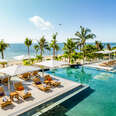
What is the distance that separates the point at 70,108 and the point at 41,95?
2567 millimetres

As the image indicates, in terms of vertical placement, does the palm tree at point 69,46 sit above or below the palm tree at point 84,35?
below

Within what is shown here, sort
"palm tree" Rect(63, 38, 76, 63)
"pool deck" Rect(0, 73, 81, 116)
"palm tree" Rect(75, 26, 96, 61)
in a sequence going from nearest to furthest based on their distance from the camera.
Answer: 1. "pool deck" Rect(0, 73, 81, 116)
2. "palm tree" Rect(63, 38, 76, 63)
3. "palm tree" Rect(75, 26, 96, 61)

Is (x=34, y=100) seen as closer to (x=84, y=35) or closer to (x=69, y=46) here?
(x=69, y=46)

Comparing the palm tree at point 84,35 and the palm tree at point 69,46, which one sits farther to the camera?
the palm tree at point 84,35

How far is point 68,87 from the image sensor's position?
10.2 meters

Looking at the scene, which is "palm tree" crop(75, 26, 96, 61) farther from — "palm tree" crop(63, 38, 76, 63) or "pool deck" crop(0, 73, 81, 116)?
"pool deck" crop(0, 73, 81, 116)

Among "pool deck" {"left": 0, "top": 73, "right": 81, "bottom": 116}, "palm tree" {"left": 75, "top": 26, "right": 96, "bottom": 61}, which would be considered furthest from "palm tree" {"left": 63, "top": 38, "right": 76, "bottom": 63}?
"pool deck" {"left": 0, "top": 73, "right": 81, "bottom": 116}

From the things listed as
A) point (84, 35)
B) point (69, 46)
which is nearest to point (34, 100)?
point (69, 46)

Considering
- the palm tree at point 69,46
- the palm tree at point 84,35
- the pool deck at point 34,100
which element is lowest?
the pool deck at point 34,100

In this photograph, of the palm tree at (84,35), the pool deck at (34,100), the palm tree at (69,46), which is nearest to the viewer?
the pool deck at (34,100)

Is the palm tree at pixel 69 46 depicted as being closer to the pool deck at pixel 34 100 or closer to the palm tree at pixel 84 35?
the palm tree at pixel 84 35

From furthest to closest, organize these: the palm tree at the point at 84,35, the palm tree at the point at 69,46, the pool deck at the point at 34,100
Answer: the palm tree at the point at 84,35 < the palm tree at the point at 69,46 < the pool deck at the point at 34,100

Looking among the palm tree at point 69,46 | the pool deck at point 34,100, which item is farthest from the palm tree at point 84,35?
the pool deck at point 34,100

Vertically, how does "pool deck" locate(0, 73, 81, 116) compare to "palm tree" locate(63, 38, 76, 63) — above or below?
below
